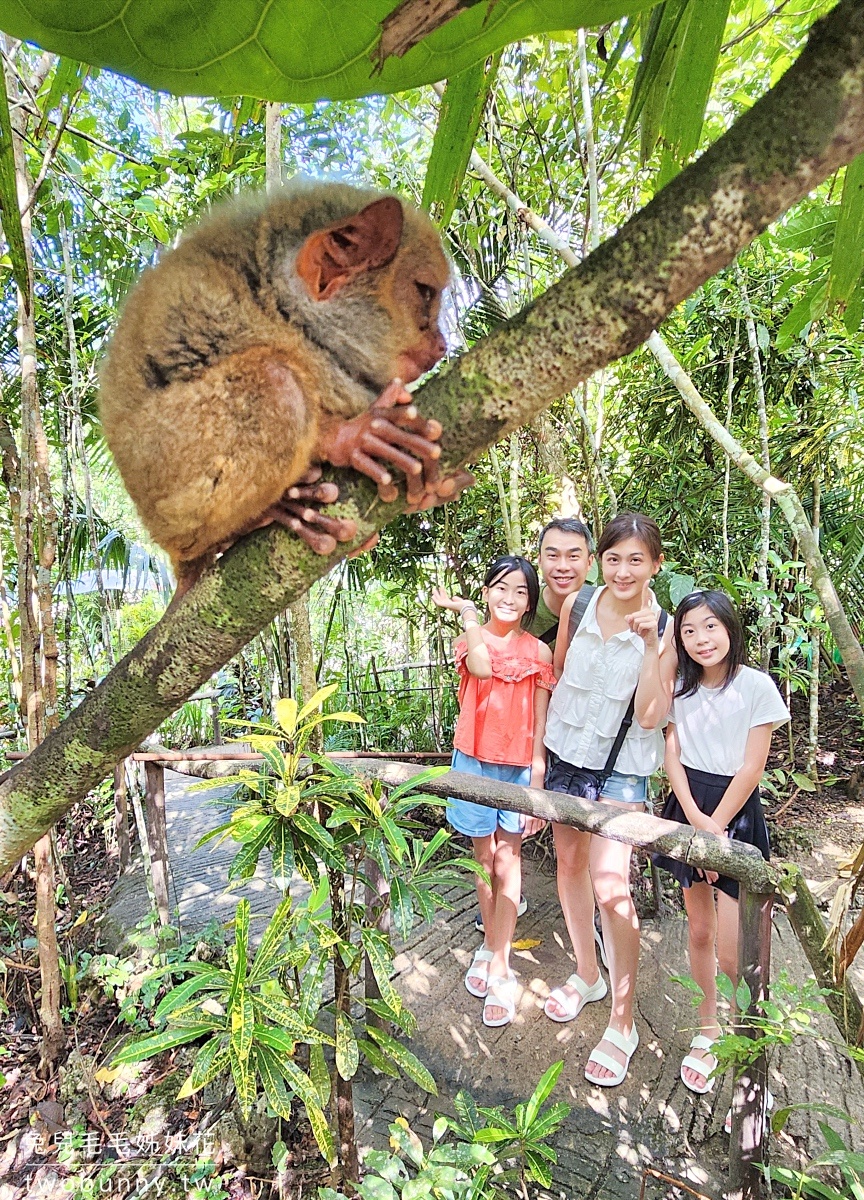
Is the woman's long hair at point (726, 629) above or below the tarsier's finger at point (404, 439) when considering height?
below

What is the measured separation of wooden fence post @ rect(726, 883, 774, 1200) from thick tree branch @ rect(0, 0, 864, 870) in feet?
5.54

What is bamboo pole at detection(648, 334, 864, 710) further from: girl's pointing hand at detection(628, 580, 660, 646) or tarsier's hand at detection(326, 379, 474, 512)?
girl's pointing hand at detection(628, 580, 660, 646)

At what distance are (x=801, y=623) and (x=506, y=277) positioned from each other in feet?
9.51

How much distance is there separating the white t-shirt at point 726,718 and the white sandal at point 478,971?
143 centimetres

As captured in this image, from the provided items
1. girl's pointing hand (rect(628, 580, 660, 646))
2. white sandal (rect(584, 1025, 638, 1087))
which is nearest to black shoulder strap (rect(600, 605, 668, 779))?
girl's pointing hand (rect(628, 580, 660, 646))

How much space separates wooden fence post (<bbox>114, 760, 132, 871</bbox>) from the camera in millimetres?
4172

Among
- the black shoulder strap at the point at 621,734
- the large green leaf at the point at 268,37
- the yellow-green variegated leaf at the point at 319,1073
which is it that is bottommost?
the yellow-green variegated leaf at the point at 319,1073

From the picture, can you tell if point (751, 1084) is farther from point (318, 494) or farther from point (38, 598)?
point (38, 598)

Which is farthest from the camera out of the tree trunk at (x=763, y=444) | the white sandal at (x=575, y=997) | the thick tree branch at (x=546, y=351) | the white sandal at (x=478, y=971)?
the tree trunk at (x=763, y=444)

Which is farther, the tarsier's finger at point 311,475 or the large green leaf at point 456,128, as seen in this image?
the tarsier's finger at point 311,475

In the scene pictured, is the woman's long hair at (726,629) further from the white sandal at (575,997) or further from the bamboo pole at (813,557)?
the white sandal at (575,997)

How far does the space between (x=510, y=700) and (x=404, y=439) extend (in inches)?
97.9

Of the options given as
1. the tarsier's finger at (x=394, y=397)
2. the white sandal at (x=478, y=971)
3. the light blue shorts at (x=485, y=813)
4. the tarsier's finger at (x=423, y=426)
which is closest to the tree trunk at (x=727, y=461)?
the light blue shorts at (x=485, y=813)

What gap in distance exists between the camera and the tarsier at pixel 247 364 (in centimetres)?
105
